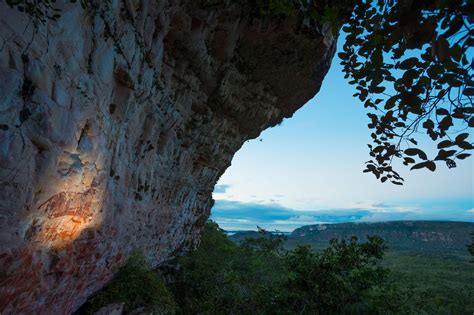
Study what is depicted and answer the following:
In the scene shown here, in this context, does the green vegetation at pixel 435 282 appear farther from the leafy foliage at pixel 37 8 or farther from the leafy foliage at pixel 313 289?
the leafy foliage at pixel 37 8

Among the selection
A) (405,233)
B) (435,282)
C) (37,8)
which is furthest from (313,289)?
(405,233)

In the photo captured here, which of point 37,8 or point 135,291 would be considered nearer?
point 37,8

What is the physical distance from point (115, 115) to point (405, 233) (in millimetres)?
98110

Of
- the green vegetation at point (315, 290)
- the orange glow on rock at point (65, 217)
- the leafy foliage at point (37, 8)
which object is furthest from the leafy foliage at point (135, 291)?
the leafy foliage at point (37, 8)

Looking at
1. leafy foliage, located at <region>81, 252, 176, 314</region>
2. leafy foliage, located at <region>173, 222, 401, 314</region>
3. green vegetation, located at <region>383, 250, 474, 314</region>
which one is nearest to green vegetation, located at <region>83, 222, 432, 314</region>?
leafy foliage, located at <region>173, 222, 401, 314</region>

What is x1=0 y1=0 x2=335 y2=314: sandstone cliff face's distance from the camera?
A: 11.1ft

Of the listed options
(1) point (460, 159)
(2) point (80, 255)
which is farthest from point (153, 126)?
(1) point (460, 159)

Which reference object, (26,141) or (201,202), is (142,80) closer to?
(26,141)

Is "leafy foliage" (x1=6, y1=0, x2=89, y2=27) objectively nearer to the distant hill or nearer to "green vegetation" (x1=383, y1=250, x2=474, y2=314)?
"green vegetation" (x1=383, y1=250, x2=474, y2=314)

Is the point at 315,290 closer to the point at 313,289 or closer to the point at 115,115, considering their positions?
the point at 313,289

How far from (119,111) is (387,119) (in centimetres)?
497

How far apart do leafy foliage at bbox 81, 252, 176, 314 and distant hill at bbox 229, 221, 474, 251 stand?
6001cm

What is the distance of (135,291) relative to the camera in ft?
24.3

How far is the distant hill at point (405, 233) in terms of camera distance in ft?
241
